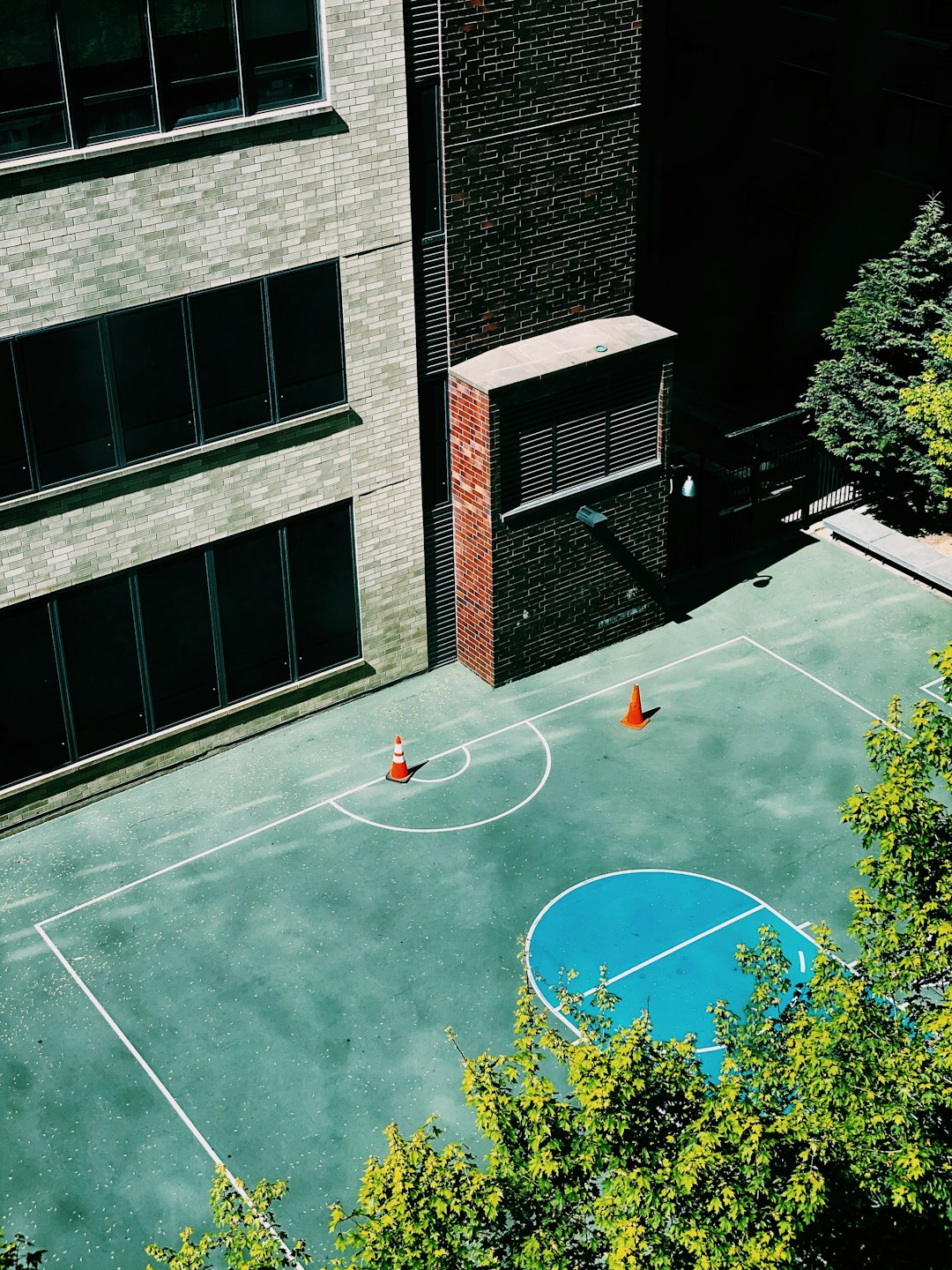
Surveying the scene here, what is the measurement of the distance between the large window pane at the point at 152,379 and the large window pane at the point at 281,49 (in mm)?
3571

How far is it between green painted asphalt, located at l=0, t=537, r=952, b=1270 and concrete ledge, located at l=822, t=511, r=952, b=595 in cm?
58

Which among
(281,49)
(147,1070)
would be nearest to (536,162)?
(281,49)

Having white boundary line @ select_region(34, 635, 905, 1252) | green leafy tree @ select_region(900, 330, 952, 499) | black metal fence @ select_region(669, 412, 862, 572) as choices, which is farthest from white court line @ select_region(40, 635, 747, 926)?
green leafy tree @ select_region(900, 330, 952, 499)

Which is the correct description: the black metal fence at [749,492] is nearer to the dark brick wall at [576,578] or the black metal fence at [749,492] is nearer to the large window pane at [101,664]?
the dark brick wall at [576,578]

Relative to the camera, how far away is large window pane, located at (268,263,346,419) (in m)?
25.1

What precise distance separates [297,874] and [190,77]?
40.4 ft

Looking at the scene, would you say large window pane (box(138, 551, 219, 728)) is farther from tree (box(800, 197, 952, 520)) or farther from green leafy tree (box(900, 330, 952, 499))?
tree (box(800, 197, 952, 520))

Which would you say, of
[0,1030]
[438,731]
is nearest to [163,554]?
[438,731]

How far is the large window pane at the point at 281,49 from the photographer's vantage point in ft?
76.3

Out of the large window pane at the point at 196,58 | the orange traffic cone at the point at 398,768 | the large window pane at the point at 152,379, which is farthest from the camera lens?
the orange traffic cone at the point at 398,768

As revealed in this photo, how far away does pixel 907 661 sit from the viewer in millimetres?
30219

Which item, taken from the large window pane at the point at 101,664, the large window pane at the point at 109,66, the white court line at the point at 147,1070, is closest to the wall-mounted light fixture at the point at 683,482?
the large window pane at the point at 101,664

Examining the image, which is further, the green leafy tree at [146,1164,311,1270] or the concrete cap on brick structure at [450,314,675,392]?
the concrete cap on brick structure at [450,314,675,392]

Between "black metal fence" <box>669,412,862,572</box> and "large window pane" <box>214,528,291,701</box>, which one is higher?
"large window pane" <box>214,528,291,701</box>
